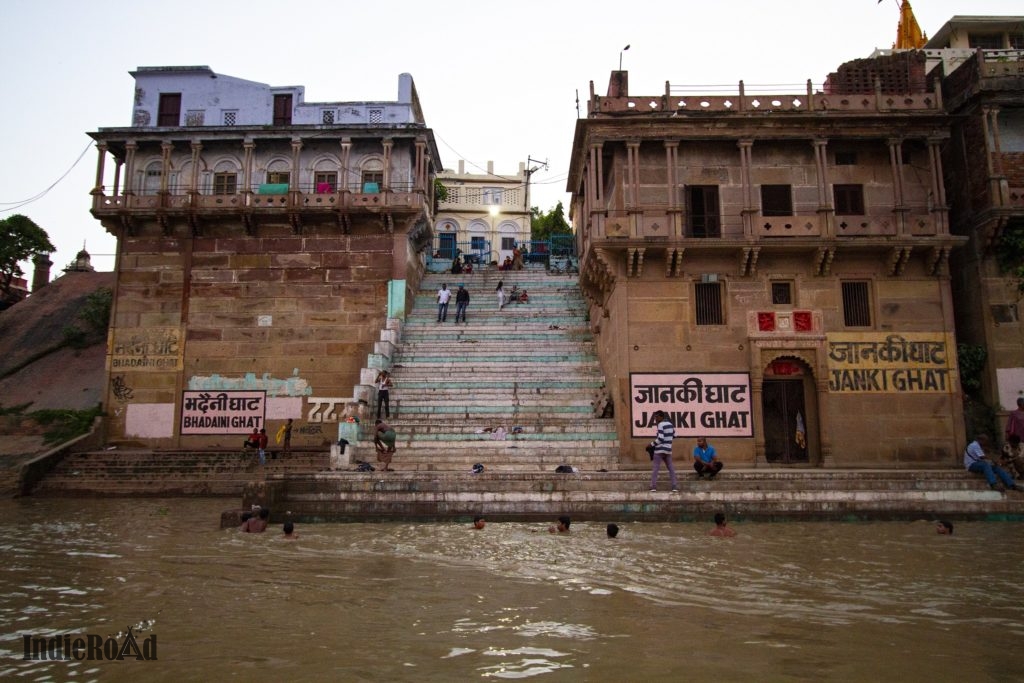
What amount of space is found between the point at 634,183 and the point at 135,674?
16.7 metres

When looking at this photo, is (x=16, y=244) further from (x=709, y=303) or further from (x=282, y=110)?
(x=709, y=303)

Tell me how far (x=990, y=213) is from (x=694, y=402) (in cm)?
904

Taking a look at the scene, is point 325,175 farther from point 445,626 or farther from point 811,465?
point 445,626

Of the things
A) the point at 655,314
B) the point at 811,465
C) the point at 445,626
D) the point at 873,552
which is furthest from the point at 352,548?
the point at 811,465

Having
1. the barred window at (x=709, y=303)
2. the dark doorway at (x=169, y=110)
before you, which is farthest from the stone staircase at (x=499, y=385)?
the dark doorway at (x=169, y=110)

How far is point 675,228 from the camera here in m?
18.9

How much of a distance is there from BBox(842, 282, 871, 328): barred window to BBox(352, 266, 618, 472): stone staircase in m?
6.69

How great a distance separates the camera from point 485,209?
49094 millimetres

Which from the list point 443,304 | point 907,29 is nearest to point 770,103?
point 443,304

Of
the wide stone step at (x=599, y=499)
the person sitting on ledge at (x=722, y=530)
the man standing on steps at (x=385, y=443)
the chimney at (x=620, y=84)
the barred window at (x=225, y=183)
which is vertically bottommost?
the person sitting on ledge at (x=722, y=530)

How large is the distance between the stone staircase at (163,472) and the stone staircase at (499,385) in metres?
3.18

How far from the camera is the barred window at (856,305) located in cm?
1912

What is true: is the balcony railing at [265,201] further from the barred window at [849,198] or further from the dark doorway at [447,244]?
the barred window at [849,198]

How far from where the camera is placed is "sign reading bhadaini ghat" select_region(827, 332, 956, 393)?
1861cm
